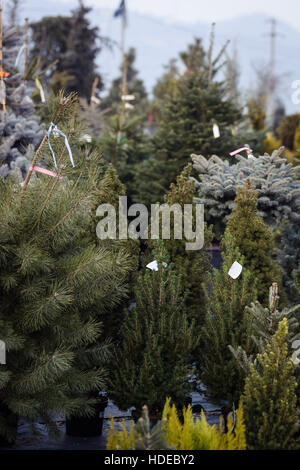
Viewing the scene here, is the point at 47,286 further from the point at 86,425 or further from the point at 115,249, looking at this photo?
the point at 86,425

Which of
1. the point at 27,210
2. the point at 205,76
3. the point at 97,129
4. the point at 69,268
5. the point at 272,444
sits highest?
the point at 97,129

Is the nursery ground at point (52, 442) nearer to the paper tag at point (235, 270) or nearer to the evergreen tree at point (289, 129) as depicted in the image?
the paper tag at point (235, 270)

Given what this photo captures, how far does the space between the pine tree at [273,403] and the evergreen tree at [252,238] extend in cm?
167

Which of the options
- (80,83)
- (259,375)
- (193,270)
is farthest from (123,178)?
(80,83)

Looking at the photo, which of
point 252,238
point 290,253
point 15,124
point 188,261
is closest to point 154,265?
point 188,261

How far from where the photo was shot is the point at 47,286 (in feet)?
14.2

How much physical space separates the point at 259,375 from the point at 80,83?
22.3 m

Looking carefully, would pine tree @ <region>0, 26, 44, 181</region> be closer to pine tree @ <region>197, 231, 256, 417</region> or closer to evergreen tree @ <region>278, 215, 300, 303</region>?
evergreen tree @ <region>278, 215, 300, 303</region>

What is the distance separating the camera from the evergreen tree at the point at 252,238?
5637 millimetres

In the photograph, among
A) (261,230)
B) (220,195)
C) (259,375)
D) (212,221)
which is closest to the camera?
(259,375)

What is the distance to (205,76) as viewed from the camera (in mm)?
11031

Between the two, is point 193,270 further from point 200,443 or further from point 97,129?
point 97,129

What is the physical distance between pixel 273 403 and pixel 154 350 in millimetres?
1161

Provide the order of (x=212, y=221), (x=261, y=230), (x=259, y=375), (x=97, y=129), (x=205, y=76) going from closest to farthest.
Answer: (x=259, y=375), (x=261, y=230), (x=212, y=221), (x=205, y=76), (x=97, y=129)
